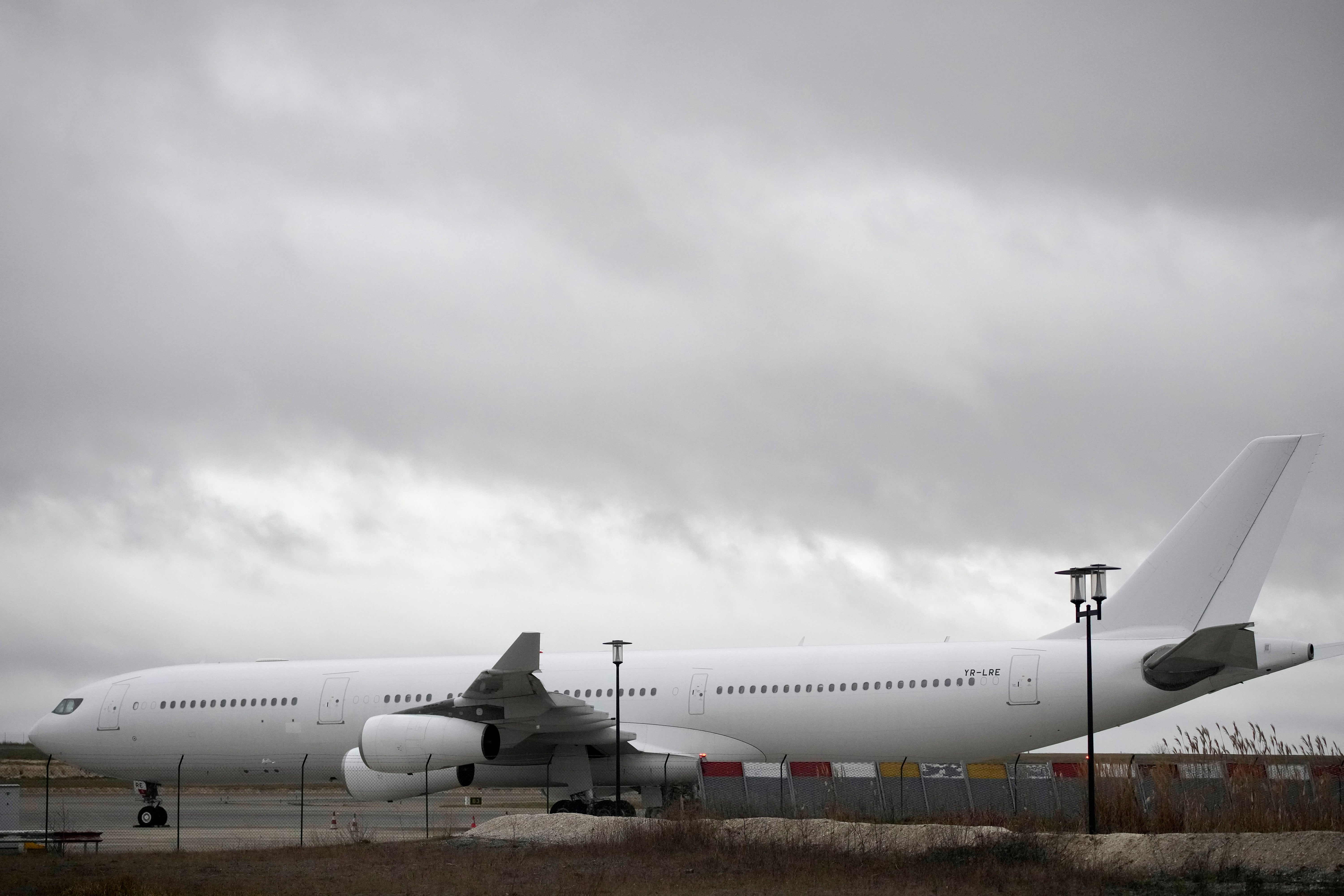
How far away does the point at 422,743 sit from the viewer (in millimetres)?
20094

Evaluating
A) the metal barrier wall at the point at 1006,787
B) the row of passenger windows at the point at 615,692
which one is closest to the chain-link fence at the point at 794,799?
the metal barrier wall at the point at 1006,787

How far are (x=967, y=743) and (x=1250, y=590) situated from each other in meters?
4.75

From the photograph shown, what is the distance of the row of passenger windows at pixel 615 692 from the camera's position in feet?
72.9

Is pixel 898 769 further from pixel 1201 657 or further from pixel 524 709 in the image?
pixel 524 709

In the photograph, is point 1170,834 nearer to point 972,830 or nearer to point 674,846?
point 972,830

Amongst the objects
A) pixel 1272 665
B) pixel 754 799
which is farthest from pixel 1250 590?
pixel 754 799

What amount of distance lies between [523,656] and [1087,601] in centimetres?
835

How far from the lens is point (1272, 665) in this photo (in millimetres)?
18172

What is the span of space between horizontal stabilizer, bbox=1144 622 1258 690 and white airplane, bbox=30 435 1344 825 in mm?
32

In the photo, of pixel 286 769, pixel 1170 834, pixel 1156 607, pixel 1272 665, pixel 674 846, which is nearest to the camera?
pixel 1170 834

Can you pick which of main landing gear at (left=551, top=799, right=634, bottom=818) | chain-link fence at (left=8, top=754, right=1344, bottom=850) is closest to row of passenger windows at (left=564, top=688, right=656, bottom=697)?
chain-link fence at (left=8, top=754, right=1344, bottom=850)

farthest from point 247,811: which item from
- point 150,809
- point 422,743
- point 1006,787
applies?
point 1006,787

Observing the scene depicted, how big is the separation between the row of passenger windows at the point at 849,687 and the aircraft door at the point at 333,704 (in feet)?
22.6

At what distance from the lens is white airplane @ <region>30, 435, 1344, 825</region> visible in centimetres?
1903
